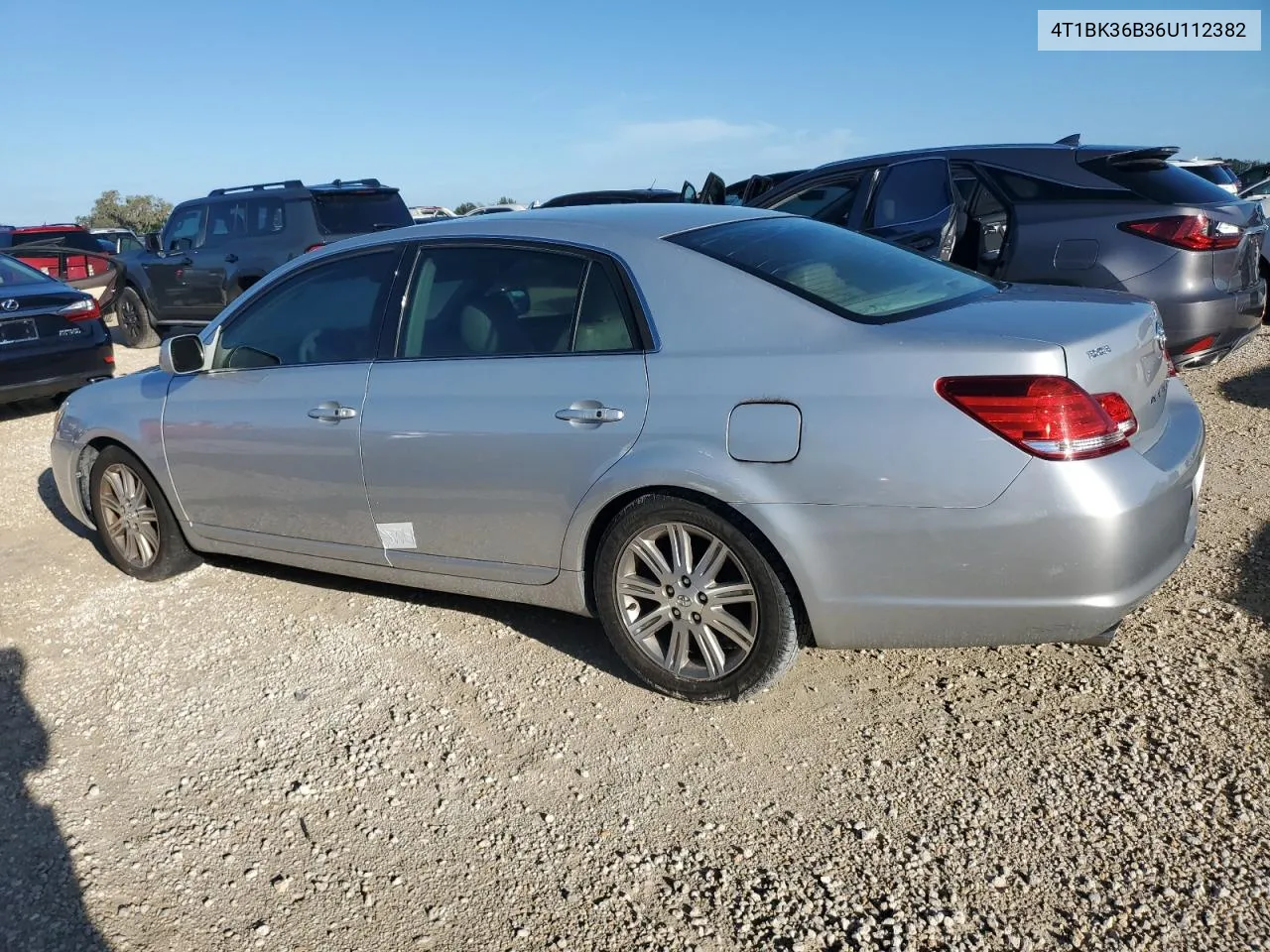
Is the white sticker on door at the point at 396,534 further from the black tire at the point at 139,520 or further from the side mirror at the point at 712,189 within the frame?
the side mirror at the point at 712,189

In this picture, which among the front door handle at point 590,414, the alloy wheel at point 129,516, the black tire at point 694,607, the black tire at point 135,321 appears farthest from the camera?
the black tire at point 135,321

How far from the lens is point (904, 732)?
3078 mm

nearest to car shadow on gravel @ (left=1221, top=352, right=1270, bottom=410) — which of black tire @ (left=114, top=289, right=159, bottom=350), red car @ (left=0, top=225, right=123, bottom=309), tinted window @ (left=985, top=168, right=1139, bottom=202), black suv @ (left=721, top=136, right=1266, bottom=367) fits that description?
black suv @ (left=721, top=136, right=1266, bottom=367)

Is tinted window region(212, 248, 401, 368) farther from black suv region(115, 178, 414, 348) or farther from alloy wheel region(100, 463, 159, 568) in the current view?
black suv region(115, 178, 414, 348)

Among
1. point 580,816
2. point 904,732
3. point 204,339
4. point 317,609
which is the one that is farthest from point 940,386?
point 204,339

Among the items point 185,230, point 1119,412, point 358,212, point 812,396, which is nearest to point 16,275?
point 185,230

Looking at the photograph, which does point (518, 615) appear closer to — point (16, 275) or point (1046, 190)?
point (1046, 190)

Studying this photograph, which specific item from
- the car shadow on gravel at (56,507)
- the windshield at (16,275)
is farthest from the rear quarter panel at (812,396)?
the windshield at (16,275)

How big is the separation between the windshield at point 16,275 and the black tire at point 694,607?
748 centimetres

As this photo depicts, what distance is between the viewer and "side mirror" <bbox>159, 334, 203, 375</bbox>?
4402mm

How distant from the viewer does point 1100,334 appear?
2844 millimetres

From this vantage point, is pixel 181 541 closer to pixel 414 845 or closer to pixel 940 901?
pixel 414 845

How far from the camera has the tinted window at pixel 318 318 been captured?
13.0ft

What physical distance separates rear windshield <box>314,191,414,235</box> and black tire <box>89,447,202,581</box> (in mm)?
6165
